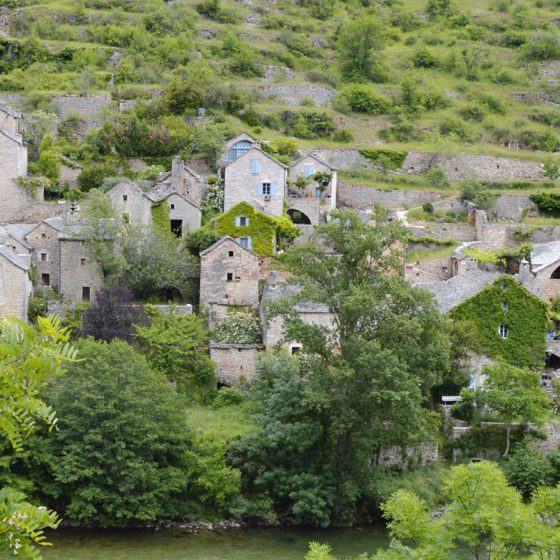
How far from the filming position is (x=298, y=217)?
5262 centimetres

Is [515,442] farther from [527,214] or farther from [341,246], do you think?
[527,214]

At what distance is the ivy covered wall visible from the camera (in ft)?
137

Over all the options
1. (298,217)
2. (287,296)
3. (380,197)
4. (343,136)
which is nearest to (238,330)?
(287,296)

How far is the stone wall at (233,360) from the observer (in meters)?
41.3

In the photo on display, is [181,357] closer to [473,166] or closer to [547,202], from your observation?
[547,202]

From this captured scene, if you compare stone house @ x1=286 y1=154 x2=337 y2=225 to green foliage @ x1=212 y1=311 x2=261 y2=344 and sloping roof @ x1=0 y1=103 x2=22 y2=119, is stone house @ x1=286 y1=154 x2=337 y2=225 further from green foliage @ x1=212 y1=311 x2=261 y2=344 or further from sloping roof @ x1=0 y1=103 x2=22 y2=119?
sloping roof @ x1=0 y1=103 x2=22 y2=119

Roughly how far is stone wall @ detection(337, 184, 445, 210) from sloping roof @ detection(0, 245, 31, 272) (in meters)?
19.2

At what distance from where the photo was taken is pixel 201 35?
78.9m

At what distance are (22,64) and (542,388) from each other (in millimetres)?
43939

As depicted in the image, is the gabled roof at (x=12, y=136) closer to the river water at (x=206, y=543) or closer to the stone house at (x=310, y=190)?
the stone house at (x=310, y=190)

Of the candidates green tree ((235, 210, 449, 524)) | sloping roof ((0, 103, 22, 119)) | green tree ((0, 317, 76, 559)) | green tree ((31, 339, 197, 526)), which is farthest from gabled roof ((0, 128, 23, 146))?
green tree ((0, 317, 76, 559))

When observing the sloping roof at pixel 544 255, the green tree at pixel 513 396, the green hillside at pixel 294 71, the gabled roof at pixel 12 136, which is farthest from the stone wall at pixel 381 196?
the green tree at pixel 513 396

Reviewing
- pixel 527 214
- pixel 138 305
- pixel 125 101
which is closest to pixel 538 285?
pixel 527 214

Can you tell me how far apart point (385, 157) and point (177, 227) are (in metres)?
18.0
